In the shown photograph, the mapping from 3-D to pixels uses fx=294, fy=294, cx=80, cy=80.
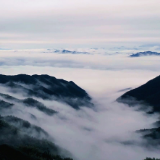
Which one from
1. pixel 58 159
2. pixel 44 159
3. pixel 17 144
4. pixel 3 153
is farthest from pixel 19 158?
pixel 17 144

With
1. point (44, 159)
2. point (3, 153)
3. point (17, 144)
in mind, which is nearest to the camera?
point (3, 153)

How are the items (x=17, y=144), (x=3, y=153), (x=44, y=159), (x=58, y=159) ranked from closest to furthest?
1. (x=3, y=153)
2. (x=44, y=159)
3. (x=58, y=159)
4. (x=17, y=144)

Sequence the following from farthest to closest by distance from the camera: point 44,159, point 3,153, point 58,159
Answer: point 58,159
point 44,159
point 3,153

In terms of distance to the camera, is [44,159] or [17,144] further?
[17,144]

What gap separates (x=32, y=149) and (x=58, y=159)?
1784 centimetres

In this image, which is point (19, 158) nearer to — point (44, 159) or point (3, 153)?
point (3, 153)

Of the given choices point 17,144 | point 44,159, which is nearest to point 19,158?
point 44,159

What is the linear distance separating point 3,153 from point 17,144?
5354 cm

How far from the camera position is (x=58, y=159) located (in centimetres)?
17462

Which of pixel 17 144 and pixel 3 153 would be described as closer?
pixel 3 153

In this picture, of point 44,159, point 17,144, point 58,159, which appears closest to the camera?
point 44,159

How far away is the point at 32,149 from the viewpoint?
180125 millimetres

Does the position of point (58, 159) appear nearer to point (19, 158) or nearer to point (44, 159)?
point (44, 159)

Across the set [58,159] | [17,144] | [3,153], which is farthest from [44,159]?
[17,144]
